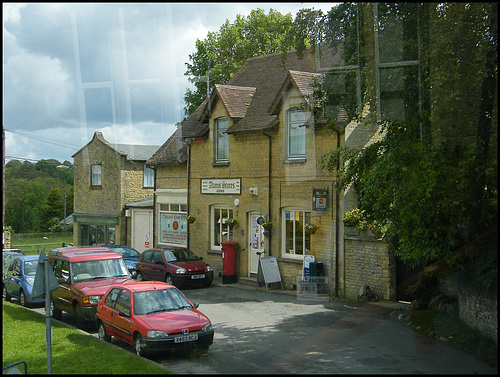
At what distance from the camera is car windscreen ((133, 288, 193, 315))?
11.3 metres

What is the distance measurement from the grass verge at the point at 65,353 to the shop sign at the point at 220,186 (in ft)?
31.4

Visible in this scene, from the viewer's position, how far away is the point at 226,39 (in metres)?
31.6

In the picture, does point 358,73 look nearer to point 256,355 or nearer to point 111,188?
point 256,355

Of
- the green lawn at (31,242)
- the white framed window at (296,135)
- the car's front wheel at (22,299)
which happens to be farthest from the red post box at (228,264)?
Result: the green lawn at (31,242)

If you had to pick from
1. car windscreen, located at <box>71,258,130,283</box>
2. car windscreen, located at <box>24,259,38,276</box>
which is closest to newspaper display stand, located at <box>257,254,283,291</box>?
car windscreen, located at <box>71,258,130,283</box>

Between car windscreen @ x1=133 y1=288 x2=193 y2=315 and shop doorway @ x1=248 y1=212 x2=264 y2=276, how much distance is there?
887 cm

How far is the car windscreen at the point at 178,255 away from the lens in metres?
20.5

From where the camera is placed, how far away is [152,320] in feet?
35.4

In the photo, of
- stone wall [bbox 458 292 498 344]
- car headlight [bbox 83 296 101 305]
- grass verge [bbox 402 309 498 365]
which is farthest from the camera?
car headlight [bbox 83 296 101 305]

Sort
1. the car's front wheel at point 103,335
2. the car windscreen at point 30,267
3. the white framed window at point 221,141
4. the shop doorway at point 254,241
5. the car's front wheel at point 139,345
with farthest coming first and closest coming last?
1. the white framed window at point 221,141
2. the shop doorway at point 254,241
3. the car windscreen at point 30,267
4. the car's front wheel at point 103,335
5. the car's front wheel at point 139,345

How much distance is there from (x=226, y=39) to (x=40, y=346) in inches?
937

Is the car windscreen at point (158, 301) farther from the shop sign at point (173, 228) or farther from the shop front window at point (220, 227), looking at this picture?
the shop sign at point (173, 228)

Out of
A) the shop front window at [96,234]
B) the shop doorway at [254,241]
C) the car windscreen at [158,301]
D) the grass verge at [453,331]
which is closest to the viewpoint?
the grass verge at [453,331]

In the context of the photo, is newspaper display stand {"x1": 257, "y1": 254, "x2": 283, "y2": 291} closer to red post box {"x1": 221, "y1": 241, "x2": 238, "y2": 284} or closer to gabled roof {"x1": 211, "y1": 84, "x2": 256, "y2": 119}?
red post box {"x1": 221, "y1": 241, "x2": 238, "y2": 284}
